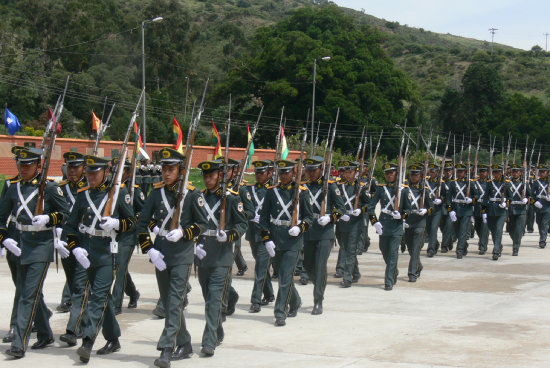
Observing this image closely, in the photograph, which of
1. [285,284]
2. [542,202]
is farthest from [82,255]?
[542,202]

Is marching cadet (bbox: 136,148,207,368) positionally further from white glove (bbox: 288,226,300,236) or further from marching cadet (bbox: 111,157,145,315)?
white glove (bbox: 288,226,300,236)

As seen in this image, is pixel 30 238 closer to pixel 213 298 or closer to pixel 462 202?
pixel 213 298

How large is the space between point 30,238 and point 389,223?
6.78 meters

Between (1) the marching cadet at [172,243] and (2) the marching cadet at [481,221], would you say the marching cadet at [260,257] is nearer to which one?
(1) the marching cadet at [172,243]

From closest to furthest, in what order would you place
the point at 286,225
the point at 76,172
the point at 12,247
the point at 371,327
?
1. the point at 12,247
2. the point at 76,172
3. the point at 371,327
4. the point at 286,225

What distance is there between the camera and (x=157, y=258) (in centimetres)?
810

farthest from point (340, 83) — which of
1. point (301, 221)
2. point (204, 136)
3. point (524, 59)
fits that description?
point (524, 59)

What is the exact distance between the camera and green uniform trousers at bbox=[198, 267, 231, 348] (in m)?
8.53

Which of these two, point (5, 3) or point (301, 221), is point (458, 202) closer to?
point (301, 221)

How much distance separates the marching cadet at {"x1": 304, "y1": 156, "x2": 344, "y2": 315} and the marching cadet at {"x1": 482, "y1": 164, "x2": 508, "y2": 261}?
6.71m

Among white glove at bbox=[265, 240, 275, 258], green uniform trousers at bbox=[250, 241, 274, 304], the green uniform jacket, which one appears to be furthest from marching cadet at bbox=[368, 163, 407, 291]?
the green uniform jacket

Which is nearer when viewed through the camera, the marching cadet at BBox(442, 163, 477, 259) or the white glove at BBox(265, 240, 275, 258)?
the white glove at BBox(265, 240, 275, 258)

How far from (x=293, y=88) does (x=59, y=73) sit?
16.3m

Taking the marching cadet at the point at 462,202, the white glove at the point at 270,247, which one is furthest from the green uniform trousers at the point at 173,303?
the marching cadet at the point at 462,202
